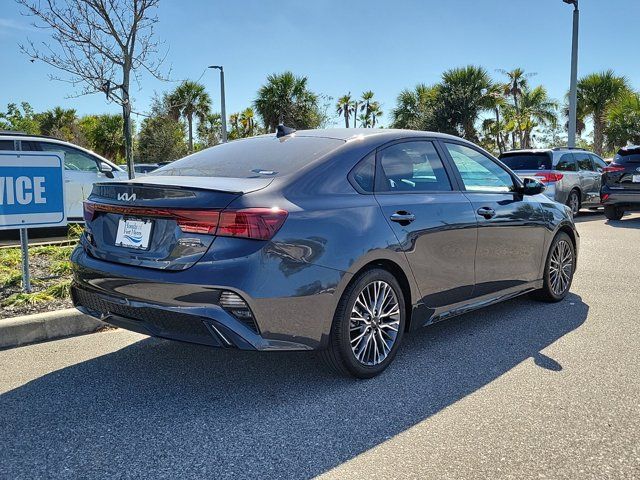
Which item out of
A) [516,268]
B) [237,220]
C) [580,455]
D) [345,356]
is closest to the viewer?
[580,455]

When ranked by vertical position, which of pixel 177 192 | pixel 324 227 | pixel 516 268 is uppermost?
pixel 177 192

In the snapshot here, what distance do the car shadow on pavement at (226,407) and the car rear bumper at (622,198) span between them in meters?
9.27

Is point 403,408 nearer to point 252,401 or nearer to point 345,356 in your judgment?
point 345,356

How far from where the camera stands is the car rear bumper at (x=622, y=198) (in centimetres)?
1235

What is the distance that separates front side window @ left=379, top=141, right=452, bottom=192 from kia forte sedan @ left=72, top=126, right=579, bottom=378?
1 centimetres

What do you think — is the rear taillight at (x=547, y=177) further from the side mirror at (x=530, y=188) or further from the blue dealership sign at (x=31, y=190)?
the blue dealership sign at (x=31, y=190)

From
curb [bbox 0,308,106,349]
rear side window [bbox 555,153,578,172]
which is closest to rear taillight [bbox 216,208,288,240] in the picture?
curb [bbox 0,308,106,349]

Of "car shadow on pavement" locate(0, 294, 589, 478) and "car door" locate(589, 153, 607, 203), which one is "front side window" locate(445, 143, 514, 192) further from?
"car door" locate(589, 153, 607, 203)

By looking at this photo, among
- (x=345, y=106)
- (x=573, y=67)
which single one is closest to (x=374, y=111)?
(x=345, y=106)

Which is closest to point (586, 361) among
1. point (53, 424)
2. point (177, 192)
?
point (177, 192)

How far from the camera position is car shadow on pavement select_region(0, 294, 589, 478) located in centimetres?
265

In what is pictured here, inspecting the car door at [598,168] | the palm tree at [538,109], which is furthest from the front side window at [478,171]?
the palm tree at [538,109]

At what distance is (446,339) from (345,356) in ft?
4.34

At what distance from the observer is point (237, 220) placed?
3.01 metres
